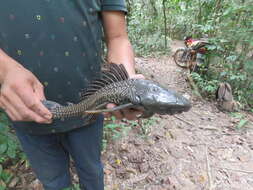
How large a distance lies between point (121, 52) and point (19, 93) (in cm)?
58

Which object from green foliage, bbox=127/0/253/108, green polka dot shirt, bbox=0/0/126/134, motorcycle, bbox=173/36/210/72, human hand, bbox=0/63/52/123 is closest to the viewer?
human hand, bbox=0/63/52/123

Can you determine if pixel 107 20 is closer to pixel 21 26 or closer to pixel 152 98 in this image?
pixel 21 26

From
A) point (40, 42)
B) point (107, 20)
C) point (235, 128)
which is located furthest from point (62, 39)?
point (235, 128)

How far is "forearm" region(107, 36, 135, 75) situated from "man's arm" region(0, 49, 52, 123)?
0.47 m

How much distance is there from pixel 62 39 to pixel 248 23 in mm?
4406

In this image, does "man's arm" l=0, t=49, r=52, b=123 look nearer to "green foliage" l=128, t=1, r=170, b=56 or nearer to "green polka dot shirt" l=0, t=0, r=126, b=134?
"green polka dot shirt" l=0, t=0, r=126, b=134

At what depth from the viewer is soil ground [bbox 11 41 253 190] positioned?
2.31m

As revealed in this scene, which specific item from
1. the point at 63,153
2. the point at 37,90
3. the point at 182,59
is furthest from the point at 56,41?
the point at 182,59

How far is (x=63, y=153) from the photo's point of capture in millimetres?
1476

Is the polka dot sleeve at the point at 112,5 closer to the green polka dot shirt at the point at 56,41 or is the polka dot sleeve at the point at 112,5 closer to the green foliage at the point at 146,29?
the green polka dot shirt at the point at 56,41

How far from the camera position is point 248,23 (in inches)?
172

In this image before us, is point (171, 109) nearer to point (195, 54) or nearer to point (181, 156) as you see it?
point (181, 156)

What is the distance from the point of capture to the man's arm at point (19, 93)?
0.84m

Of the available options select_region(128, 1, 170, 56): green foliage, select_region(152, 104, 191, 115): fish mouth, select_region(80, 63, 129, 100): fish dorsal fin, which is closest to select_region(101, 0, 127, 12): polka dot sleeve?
select_region(80, 63, 129, 100): fish dorsal fin
